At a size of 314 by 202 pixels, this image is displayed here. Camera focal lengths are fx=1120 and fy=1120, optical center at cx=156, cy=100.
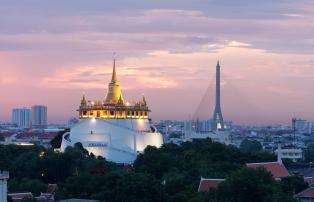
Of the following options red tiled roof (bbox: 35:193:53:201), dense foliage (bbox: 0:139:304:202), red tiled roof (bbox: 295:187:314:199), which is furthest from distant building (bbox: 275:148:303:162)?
red tiled roof (bbox: 295:187:314:199)

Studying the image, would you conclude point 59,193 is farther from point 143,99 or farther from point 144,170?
point 143,99

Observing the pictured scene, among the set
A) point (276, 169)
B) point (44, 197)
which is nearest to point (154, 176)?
point (276, 169)

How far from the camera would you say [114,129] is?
69000mm

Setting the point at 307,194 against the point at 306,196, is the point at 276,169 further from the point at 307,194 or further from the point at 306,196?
the point at 306,196

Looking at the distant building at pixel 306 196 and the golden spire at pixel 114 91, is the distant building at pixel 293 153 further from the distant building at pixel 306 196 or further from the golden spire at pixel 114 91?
the distant building at pixel 306 196

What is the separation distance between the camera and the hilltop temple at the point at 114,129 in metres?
67.0

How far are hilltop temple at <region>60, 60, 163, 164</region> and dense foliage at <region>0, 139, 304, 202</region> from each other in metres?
3.33

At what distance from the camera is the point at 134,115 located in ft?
238

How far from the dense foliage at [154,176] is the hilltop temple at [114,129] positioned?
10.9 feet

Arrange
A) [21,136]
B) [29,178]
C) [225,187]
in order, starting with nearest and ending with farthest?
[225,187] → [29,178] → [21,136]

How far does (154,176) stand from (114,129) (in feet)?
72.0

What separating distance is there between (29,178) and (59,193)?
9.34m

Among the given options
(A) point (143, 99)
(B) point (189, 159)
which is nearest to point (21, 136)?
(A) point (143, 99)

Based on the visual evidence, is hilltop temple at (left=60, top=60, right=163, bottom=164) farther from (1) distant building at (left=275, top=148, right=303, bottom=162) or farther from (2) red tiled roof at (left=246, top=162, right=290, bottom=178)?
Answer: (1) distant building at (left=275, top=148, right=303, bottom=162)
